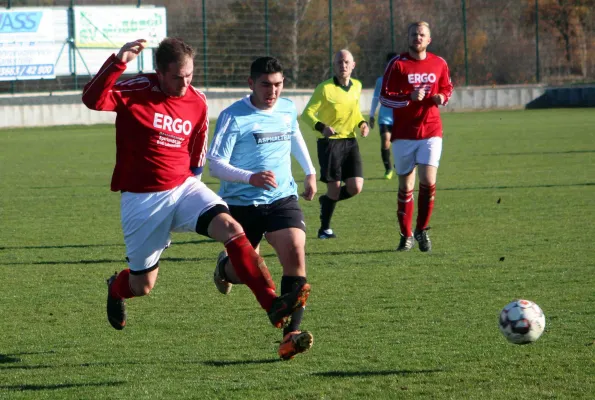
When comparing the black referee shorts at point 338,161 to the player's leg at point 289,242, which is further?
the black referee shorts at point 338,161

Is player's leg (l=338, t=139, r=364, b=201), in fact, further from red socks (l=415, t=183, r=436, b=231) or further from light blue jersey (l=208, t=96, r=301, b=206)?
light blue jersey (l=208, t=96, r=301, b=206)

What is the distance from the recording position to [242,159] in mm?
6086

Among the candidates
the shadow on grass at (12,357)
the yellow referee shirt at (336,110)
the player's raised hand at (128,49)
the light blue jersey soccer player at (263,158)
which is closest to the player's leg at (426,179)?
the yellow referee shirt at (336,110)

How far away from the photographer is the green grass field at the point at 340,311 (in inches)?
191

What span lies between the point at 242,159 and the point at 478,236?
14.1 ft

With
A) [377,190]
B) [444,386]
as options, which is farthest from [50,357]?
[377,190]

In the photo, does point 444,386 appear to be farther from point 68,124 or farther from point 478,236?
point 68,124

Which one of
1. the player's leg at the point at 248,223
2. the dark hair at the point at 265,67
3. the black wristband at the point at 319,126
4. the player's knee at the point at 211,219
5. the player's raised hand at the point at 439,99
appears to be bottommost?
the player's leg at the point at 248,223

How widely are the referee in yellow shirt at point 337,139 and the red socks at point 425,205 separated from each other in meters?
1.05

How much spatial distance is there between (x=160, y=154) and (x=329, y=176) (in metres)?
Answer: 4.76

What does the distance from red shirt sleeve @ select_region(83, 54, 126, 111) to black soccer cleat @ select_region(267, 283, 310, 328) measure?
4.53ft

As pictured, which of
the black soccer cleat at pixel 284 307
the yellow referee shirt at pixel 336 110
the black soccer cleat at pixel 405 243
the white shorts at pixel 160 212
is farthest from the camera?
the yellow referee shirt at pixel 336 110

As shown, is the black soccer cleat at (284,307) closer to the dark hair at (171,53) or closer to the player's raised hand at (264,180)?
the player's raised hand at (264,180)

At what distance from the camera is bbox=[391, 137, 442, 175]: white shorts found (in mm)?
8930
